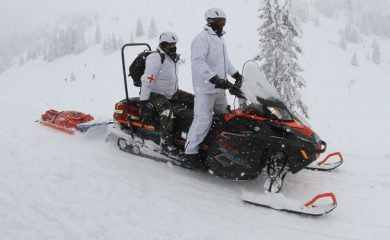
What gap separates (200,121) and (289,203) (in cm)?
174

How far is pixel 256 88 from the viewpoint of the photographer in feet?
18.0

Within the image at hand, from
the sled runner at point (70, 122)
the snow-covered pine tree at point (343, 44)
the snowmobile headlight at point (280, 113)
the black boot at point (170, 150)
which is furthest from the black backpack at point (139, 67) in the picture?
the snow-covered pine tree at point (343, 44)

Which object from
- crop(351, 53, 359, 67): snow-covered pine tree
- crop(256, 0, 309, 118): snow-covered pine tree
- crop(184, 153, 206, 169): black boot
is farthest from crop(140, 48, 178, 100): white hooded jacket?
crop(351, 53, 359, 67): snow-covered pine tree

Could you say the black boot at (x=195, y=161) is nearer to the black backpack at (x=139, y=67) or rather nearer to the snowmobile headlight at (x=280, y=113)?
the snowmobile headlight at (x=280, y=113)

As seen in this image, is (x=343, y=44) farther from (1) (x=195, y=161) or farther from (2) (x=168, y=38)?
(1) (x=195, y=161)

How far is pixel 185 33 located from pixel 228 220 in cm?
5741

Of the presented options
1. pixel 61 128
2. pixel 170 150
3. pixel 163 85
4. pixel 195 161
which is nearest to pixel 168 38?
pixel 163 85

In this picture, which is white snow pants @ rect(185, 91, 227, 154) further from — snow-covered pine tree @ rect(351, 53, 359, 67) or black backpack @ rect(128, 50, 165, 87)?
snow-covered pine tree @ rect(351, 53, 359, 67)

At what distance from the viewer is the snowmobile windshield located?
5.39 meters

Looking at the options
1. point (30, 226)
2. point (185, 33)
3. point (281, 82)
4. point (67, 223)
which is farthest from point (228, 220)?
point (185, 33)

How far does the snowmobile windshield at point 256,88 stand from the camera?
5.39 metres

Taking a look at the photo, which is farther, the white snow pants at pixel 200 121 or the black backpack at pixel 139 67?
the black backpack at pixel 139 67

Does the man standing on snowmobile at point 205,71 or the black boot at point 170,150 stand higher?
the man standing on snowmobile at point 205,71

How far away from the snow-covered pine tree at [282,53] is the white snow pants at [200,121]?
1089 centimetres
